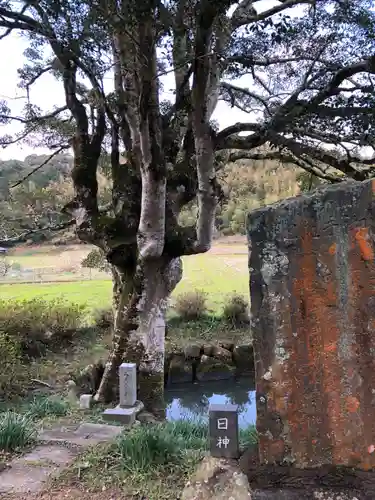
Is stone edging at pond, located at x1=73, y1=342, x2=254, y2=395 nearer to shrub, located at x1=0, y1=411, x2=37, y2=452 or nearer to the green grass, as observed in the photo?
shrub, located at x1=0, y1=411, x2=37, y2=452

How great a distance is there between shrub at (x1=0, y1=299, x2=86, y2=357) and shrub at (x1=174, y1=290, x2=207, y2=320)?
3.45m

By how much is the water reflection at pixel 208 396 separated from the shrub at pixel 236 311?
2.40m

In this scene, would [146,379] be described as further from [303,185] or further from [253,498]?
[303,185]

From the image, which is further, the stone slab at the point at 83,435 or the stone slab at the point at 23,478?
the stone slab at the point at 83,435

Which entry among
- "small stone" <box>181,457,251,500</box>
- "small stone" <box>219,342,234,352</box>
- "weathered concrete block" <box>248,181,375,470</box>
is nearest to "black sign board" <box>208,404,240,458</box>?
"small stone" <box>181,457,251,500</box>

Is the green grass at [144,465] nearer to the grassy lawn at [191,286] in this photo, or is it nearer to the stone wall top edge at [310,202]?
the stone wall top edge at [310,202]

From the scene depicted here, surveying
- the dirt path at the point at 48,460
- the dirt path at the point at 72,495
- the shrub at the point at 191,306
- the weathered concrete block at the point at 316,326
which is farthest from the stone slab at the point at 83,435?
the shrub at the point at 191,306

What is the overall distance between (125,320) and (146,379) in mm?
971

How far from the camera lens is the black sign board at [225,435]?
112 inches

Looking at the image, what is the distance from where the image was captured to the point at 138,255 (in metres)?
7.00

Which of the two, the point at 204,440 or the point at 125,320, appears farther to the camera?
the point at 125,320

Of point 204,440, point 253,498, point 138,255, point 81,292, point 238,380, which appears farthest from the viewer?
point 81,292

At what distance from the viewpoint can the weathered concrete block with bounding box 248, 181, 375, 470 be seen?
2418 mm

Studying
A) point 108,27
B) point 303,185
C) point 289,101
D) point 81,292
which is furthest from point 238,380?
point 108,27
